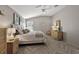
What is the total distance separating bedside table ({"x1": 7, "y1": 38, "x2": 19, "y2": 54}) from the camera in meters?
2.22

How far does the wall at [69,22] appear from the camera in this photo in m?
2.57

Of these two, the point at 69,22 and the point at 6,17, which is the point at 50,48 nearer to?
the point at 69,22

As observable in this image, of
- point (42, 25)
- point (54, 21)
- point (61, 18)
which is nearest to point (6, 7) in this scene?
point (42, 25)

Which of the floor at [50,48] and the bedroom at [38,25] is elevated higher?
the bedroom at [38,25]

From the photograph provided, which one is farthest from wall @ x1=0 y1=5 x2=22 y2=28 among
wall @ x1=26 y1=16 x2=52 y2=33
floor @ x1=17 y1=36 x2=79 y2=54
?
floor @ x1=17 y1=36 x2=79 y2=54

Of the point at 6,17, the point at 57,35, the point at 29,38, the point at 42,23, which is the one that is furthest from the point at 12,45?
the point at 57,35

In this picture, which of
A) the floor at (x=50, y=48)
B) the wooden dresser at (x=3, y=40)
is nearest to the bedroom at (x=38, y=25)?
the floor at (x=50, y=48)

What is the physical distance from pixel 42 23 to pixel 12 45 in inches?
37.1

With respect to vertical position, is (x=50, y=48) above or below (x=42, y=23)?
below

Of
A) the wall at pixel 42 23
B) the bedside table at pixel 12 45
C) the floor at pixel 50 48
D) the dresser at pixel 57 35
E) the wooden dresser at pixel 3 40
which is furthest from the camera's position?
the dresser at pixel 57 35

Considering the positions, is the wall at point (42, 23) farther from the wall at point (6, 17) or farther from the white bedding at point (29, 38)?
the wall at point (6, 17)

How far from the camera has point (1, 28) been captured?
213cm

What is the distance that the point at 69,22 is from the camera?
2826 mm
